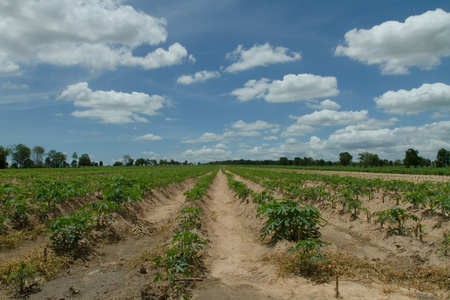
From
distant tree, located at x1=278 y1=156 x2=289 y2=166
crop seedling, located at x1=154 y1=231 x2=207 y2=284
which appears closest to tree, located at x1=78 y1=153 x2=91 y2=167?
distant tree, located at x1=278 y1=156 x2=289 y2=166

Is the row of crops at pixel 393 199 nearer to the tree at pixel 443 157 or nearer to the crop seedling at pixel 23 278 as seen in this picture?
the crop seedling at pixel 23 278

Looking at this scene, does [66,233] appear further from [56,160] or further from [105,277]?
[56,160]

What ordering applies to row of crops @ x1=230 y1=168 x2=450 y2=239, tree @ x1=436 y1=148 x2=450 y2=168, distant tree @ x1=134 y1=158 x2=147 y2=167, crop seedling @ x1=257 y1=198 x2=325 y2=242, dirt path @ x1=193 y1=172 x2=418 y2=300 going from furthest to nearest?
distant tree @ x1=134 y1=158 x2=147 y2=167 < tree @ x1=436 y1=148 x2=450 y2=168 < row of crops @ x1=230 y1=168 x2=450 y2=239 < crop seedling @ x1=257 y1=198 x2=325 y2=242 < dirt path @ x1=193 y1=172 x2=418 y2=300

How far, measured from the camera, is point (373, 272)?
183 inches

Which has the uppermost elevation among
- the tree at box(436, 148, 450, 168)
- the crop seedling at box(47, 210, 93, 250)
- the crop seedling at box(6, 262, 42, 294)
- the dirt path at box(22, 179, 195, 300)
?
the tree at box(436, 148, 450, 168)

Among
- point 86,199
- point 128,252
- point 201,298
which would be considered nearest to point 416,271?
point 201,298

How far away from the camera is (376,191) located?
48.2ft

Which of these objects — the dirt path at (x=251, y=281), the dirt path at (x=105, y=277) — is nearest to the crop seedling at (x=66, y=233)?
the dirt path at (x=105, y=277)

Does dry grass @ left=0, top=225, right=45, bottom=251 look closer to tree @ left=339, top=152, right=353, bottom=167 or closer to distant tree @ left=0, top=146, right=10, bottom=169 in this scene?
distant tree @ left=0, top=146, right=10, bottom=169

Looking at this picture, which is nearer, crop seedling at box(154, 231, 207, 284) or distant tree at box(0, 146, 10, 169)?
crop seedling at box(154, 231, 207, 284)

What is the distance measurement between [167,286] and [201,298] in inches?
23.7

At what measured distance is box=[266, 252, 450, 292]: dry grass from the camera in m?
4.33

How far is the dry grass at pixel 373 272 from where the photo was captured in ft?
14.2

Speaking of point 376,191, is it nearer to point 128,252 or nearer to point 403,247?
point 403,247
